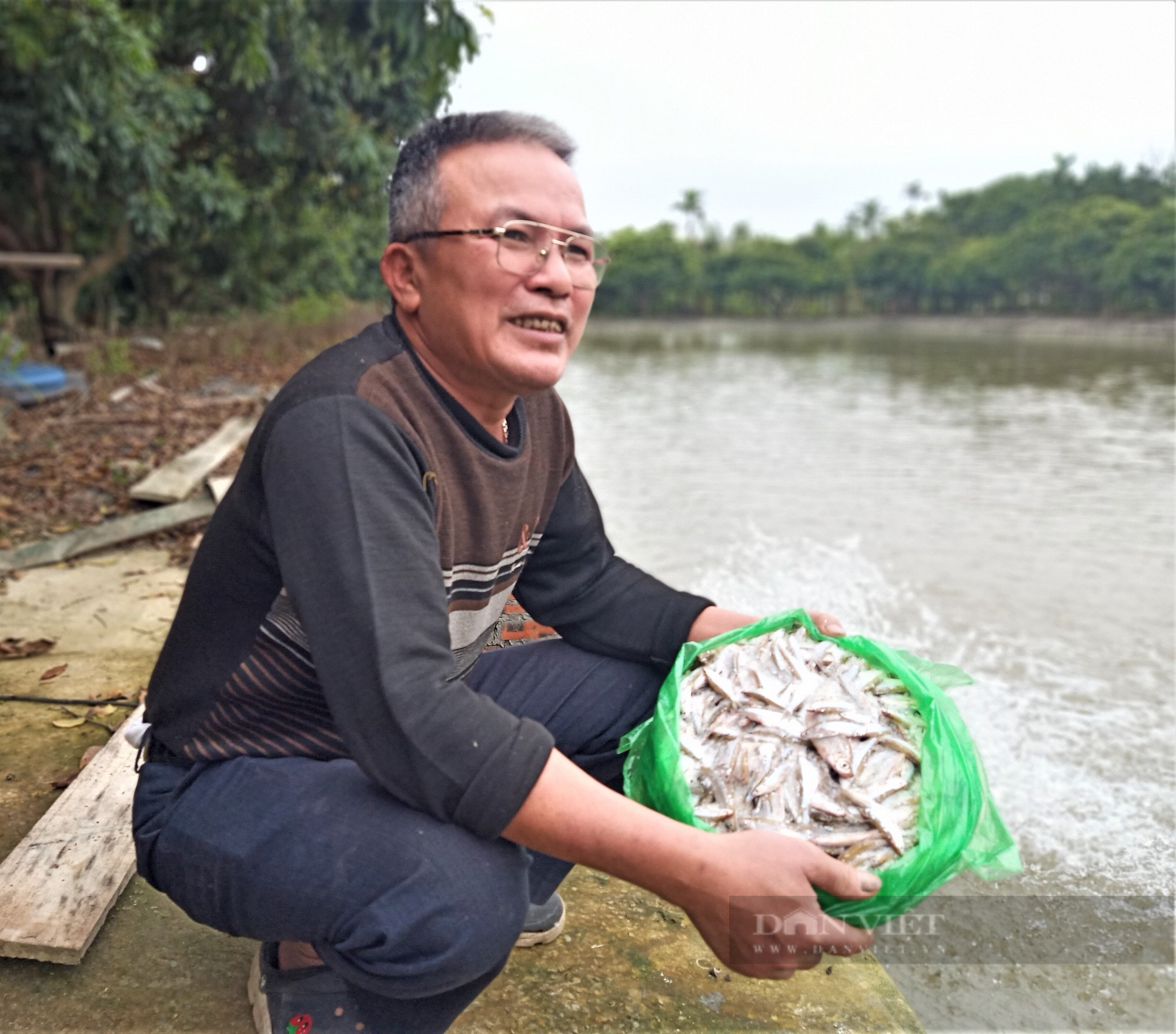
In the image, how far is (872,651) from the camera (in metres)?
1.94

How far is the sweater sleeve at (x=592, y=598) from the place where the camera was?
6.99 ft

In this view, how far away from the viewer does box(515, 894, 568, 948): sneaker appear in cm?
205

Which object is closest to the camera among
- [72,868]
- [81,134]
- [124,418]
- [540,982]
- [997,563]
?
[540,982]

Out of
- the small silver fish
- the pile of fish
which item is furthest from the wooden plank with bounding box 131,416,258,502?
the small silver fish

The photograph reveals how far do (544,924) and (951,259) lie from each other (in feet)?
249

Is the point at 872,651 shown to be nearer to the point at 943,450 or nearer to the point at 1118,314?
the point at 943,450

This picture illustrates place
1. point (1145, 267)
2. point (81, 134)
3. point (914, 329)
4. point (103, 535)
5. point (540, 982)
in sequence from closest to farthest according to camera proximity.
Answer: point (540, 982)
point (103, 535)
point (81, 134)
point (1145, 267)
point (914, 329)

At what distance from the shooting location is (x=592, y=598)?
2.16 meters

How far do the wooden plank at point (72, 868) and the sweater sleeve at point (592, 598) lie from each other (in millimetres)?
1039

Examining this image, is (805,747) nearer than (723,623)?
Yes

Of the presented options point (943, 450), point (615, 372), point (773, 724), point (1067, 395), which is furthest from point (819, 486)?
point (615, 372)

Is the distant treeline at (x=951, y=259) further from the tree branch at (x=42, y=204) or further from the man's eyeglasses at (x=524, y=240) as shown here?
the man's eyeglasses at (x=524, y=240)

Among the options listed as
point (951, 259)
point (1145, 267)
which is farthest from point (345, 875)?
point (951, 259)

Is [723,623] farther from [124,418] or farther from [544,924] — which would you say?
[124,418]
